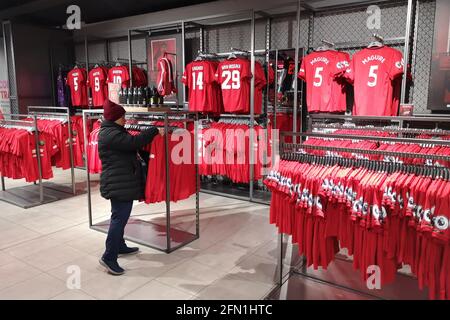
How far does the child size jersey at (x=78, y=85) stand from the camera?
7.58 metres

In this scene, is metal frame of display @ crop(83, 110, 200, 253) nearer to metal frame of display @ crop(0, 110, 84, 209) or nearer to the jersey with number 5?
the jersey with number 5

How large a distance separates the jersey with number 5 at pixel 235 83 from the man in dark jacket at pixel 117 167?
2.22 meters

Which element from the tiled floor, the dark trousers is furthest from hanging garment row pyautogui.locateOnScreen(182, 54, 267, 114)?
the dark trousers

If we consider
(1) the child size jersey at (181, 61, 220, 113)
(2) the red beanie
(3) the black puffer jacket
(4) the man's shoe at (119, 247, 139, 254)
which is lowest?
(4) the man's shoe at (119, 247, 139, 254)

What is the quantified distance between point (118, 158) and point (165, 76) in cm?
327

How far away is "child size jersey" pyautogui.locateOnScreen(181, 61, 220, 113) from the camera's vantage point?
215 inches

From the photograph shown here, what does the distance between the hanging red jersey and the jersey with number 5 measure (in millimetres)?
1133

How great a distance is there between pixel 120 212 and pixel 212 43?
4.00 meters

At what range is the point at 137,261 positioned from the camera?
11.5 ft

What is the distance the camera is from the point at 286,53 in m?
5.32

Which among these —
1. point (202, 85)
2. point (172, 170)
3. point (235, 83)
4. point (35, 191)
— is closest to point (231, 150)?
point (235, 83)

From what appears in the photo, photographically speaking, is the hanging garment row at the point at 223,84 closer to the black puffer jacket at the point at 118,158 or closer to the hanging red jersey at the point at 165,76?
the hanging red jersey at the point at 165,76
